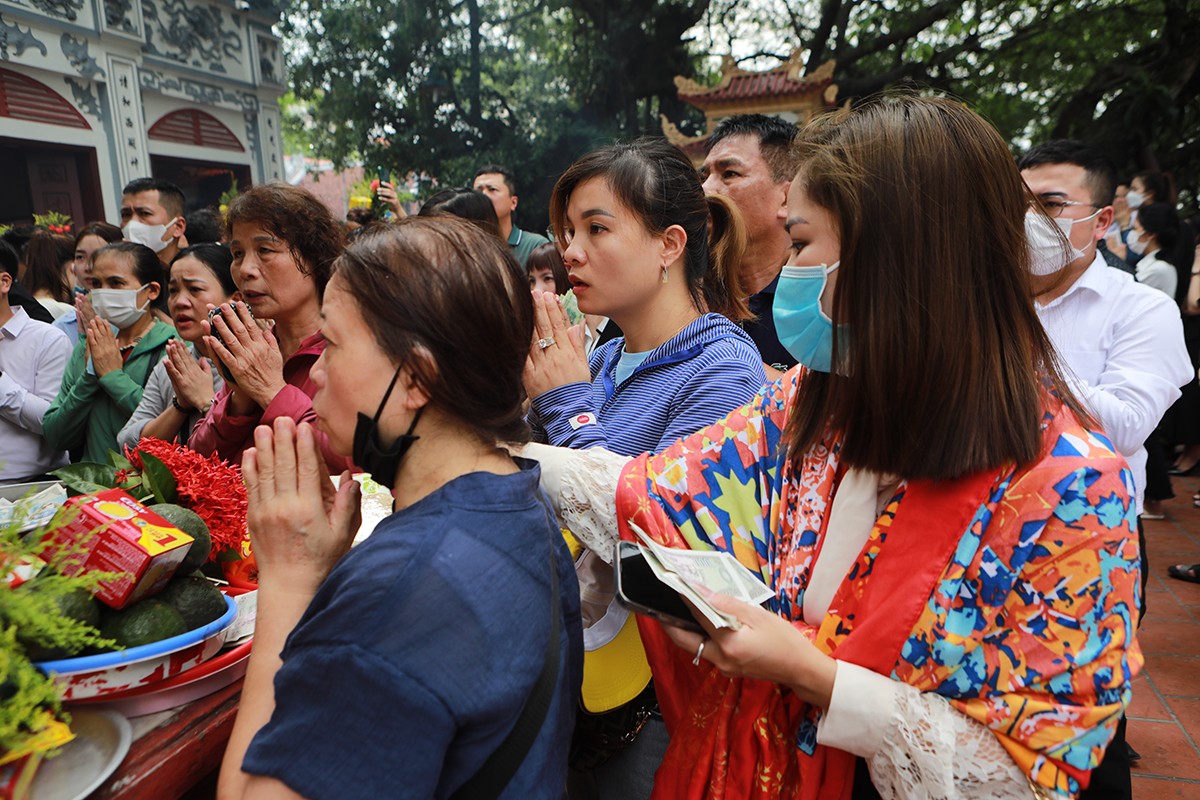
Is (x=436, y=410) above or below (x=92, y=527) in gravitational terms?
above

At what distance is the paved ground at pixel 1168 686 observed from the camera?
2.82 metres

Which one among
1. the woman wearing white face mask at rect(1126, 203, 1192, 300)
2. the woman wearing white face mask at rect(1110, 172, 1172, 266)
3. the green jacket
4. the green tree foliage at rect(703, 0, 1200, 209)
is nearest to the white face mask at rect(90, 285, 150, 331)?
the green jacket

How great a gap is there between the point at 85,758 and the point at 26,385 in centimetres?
325

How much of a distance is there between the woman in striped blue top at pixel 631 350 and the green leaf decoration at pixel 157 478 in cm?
84

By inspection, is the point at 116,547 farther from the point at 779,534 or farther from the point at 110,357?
the point at 110,357

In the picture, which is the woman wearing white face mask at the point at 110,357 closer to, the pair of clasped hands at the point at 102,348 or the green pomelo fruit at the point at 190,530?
the pair of clasped hands at the point at 102,348

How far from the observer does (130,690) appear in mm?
1136

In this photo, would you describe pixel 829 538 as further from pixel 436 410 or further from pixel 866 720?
pixel 436 410

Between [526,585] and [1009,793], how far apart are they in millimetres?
789

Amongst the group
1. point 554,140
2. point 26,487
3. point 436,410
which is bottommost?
point 26,487

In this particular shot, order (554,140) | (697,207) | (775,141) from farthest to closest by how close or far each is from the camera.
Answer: (554,140) < (775,141) < (697,207)

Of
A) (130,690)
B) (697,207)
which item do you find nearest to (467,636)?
(130,690)

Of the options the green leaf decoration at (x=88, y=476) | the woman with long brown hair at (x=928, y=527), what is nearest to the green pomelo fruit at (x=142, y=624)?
the green leaf decoration at (x=88, y=476)

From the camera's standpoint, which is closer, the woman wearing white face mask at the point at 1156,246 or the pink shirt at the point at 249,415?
the pink shirt at the point at 249,415
